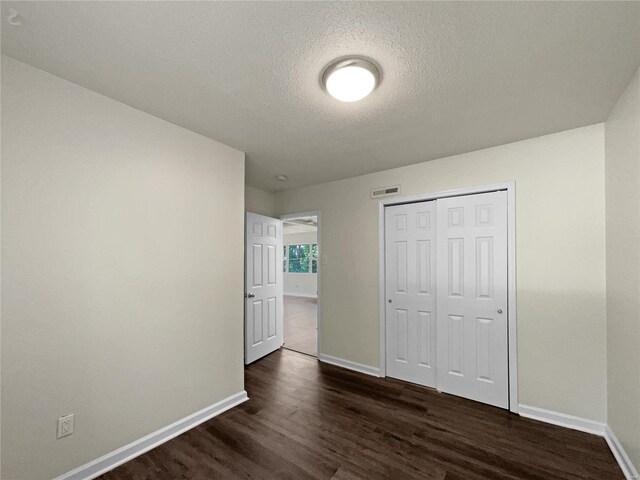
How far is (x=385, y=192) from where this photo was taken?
3.31m

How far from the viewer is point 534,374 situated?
94.4 inches

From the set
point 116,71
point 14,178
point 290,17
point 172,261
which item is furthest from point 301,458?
point 116,71

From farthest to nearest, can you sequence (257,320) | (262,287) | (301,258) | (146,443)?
(301,258) → (262,287) → (257,320) → (146,443)

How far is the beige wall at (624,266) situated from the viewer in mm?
1617

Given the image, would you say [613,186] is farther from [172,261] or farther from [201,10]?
[172,261]

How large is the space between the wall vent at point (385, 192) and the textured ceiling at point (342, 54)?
959mm

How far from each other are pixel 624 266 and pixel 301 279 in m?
9.48

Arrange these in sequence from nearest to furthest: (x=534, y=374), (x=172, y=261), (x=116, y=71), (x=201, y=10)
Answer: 1. (x=201, y=10)
2. (x=116, y=71)
3. (x=172, y=261)
4. (x=534, y=374)

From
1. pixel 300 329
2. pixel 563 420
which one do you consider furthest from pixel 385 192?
pixel 300 329

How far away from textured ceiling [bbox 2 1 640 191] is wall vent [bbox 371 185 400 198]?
3.15ft

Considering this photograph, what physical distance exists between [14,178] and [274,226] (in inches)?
115

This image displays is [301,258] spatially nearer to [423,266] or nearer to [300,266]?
[300,266]

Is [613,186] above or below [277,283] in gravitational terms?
above

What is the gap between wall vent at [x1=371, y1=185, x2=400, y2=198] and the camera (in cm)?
324
